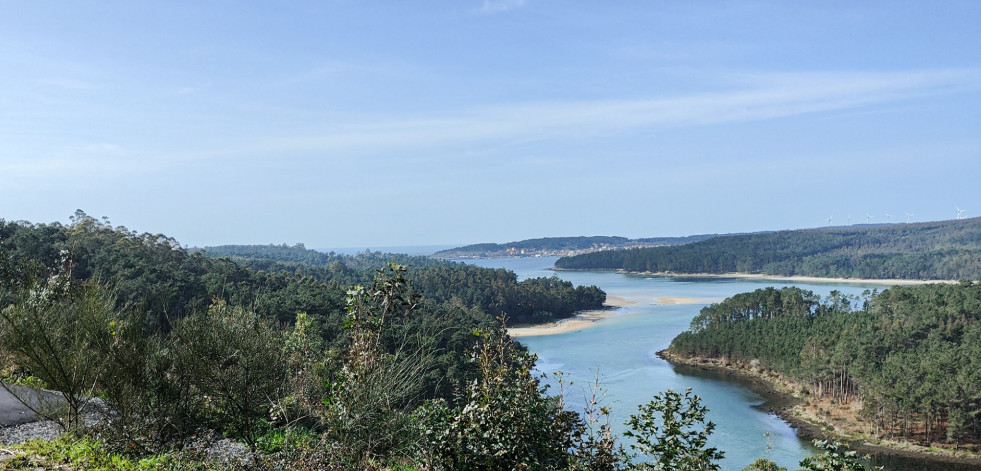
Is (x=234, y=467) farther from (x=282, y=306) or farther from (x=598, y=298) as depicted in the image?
(x=598, y=298)

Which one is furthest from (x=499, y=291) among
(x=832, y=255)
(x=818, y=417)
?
(x=832, y=255)

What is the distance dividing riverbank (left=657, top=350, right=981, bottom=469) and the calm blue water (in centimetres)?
86

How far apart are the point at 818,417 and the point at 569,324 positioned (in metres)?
31.7

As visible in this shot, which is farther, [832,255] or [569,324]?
[832,255]

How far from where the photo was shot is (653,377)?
1385 inches

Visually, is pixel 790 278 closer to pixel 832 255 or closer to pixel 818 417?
pixel 832 255

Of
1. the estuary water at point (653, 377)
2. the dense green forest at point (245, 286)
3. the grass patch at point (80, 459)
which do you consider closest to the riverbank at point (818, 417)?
the estuary water at point (653, 377)

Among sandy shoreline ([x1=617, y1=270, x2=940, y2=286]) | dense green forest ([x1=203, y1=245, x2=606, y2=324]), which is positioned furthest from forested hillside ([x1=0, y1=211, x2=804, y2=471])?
sandy shoreline ([x1=617, y1=270, x2=940, y2=286])

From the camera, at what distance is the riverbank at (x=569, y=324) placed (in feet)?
183

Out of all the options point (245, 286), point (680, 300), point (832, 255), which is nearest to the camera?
point (245, 286)

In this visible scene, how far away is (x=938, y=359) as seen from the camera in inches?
1123

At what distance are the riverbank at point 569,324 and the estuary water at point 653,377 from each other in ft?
3.78

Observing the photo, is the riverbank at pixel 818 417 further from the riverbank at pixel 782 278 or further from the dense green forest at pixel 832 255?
the dense green forest at pixel 832 255

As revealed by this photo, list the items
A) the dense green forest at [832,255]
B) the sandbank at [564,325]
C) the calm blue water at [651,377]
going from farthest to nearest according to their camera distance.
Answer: the dense green forest at [832,255] < the sandbank at [564,325] < the calm blue water at [651,377]
